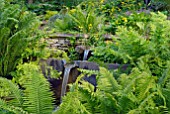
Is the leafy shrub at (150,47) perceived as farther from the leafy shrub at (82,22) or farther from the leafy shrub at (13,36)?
the leafy shrub at (82,22)

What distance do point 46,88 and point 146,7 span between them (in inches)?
175

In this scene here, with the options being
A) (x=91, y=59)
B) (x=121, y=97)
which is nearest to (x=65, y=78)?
(x=91, y=59)

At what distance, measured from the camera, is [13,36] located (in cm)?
418

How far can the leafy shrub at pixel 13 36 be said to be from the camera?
425 cm

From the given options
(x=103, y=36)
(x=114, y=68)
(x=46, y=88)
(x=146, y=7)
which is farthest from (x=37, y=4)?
(x=46, y=88)

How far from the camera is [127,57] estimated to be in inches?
152

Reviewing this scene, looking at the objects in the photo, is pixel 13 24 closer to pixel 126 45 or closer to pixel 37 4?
pixel 126 45

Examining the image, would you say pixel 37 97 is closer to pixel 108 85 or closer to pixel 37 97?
pixel 37 97

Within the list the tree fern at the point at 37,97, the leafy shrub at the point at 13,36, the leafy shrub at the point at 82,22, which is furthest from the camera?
the leafy shrub at the point at 82,22

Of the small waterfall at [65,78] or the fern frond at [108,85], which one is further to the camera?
the small waterfall at [65,78]

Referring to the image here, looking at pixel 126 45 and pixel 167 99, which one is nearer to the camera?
pixel 167 99

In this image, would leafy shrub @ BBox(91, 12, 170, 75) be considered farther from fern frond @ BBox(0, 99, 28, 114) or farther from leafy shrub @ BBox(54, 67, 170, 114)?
fern frond @ BBox(0, 99, 28, 114)

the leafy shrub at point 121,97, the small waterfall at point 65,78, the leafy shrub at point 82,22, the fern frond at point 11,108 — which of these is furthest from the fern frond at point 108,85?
the leafy shrub at point 82,22

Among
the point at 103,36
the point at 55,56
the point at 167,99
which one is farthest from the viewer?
the point at 103,36
